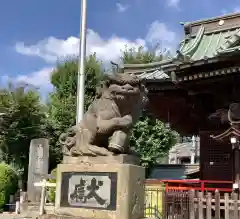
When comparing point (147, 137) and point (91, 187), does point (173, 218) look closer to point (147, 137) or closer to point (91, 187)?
point (91, 187)

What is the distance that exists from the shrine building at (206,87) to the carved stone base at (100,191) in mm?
4759

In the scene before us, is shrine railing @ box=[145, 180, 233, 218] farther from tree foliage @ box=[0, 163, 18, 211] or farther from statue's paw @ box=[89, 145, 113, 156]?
tree foliage @ box=[0, 163, 18, 211]

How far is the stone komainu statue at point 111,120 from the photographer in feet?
18.5

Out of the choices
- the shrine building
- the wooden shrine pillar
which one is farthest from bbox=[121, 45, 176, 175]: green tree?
the wooden shrine pillar

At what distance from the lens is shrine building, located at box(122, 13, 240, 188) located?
384 inches

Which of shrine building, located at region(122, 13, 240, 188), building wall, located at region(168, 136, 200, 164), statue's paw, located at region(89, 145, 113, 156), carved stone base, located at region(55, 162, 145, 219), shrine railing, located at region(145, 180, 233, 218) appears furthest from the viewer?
building wall, located at region(168, 136, 200, 164)

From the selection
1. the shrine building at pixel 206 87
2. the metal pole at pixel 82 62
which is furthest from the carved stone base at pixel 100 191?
the metal pole at pixel 82 62

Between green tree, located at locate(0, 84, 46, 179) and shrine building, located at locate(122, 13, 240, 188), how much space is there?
1306cm

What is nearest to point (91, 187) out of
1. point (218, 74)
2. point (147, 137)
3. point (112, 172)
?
point (112, 172)

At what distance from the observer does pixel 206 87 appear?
36.3 feet

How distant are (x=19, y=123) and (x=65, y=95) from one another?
3.55 meters

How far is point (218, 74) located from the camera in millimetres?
9719

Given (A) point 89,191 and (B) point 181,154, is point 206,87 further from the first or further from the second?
(B) point 181,154

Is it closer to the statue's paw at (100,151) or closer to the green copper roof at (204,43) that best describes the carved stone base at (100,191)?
the statue's paw at (100,151)
